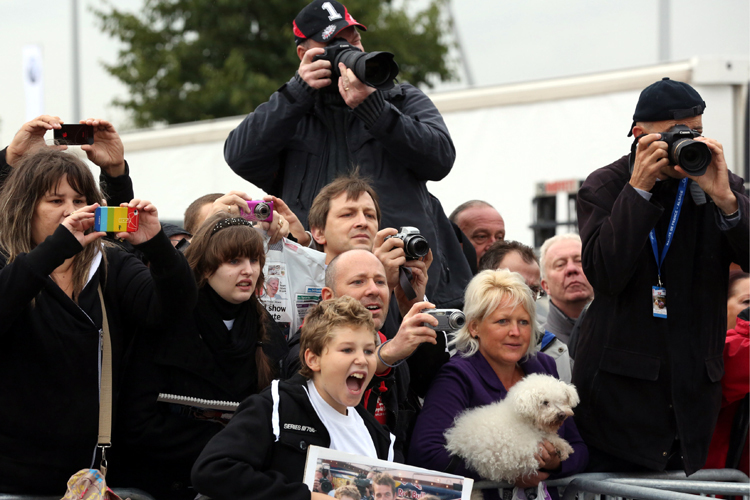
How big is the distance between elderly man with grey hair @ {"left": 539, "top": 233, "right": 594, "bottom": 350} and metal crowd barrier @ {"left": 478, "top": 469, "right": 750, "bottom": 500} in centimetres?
143

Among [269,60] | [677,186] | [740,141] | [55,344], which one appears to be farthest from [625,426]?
[269,60]

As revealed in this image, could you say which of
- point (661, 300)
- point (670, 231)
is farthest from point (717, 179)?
point (661, 300)

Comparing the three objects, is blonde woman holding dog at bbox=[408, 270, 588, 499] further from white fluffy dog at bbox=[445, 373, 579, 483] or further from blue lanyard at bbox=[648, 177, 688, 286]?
blue lanyard at bbox=[648, 177, 688, 286]

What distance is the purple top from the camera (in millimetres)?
3385

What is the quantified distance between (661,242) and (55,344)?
91.0 inches

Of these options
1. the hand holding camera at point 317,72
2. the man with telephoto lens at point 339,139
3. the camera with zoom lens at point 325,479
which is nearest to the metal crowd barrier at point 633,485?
the camera with zoom lens at point 325,479

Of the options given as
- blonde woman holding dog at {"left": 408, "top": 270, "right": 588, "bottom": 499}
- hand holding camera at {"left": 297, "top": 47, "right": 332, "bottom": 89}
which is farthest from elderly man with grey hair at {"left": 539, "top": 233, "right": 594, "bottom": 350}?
hand holding camera at {"left": 297, "top": 47, "right": 332, "bottom": 89}

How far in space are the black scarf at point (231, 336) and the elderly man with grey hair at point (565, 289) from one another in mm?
2135

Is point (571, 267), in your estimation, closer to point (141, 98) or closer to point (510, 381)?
point (510, 381)

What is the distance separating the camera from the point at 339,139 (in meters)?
4.36

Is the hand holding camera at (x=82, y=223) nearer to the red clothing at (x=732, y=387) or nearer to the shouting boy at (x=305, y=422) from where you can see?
the shouting boy at (x=305, y=422)

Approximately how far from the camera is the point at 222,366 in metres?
3.34

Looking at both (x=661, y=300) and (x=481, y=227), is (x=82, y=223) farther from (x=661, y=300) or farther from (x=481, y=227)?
(x=481, y=227)

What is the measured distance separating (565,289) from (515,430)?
6.06 ft
